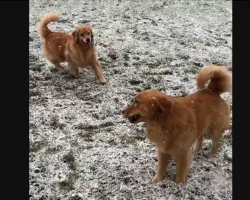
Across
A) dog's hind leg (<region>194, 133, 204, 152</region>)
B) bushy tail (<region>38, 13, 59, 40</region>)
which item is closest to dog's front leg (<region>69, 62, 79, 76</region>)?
bushy tail (<region>38, 13, 59, 40</region>)

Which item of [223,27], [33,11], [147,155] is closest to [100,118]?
[147,155]

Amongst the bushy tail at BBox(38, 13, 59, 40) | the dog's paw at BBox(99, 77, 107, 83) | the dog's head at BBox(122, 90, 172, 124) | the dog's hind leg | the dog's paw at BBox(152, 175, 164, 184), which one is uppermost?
the dog's head at BBox(122, 90, 172, 124)

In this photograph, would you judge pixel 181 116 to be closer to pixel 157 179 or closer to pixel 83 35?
pixel 157 179

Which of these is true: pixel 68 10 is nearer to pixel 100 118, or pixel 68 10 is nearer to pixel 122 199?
pixel 100 118

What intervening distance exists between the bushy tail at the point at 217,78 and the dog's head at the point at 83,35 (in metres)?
2.49

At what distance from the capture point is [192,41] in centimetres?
779

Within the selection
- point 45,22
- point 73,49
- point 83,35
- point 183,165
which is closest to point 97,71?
point 73,49

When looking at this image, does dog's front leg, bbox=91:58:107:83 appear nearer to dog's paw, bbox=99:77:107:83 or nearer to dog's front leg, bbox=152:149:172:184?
dog's paw, bbox=99:77:107:83

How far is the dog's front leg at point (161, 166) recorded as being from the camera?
3.69 m

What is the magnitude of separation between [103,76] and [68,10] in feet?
13.4

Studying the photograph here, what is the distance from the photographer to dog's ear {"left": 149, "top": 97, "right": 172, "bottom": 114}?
10.5ft

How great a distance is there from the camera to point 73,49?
5910 mm

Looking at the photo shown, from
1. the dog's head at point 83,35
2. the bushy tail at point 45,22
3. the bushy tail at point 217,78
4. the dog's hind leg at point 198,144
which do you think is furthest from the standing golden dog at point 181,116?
the bushy tail at point 45,22

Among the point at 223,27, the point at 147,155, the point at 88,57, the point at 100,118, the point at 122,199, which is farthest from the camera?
the point at 223,27
